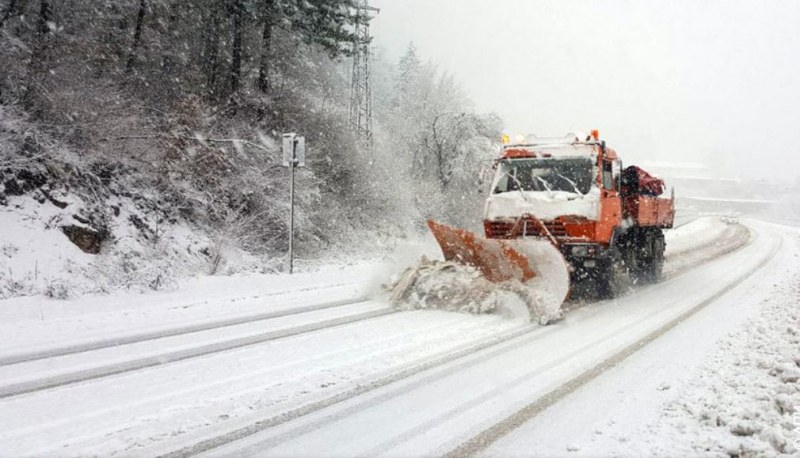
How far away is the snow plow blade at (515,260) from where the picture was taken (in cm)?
824

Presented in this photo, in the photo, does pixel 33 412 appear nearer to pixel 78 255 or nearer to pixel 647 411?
pixel 647 411

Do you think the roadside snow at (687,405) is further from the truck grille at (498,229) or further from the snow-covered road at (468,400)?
the truck grille at (498,229)

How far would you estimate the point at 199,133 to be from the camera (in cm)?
1593

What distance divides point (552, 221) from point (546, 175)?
0.98 meters

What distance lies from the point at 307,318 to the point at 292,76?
802 inches

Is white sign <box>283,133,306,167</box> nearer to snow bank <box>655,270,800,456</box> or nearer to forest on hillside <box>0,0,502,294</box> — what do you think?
forest on hillside <box>0,0,502,294</box>

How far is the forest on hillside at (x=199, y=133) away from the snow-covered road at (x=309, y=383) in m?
6.23

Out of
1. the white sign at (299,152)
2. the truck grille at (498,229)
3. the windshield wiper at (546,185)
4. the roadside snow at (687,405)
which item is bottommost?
the roadside snow at (687,405)

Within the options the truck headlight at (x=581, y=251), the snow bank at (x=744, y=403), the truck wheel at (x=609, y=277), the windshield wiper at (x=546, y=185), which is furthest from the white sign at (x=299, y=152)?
the snow bank at (x=744, y=403)

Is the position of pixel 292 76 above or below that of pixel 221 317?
above

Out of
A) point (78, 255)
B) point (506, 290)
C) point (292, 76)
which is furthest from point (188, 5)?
point (506, 290)

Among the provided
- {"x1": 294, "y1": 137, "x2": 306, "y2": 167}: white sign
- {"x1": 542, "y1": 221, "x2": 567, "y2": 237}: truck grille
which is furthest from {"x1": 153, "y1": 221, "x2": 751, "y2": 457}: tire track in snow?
{"x1": 294, "y1": 137, "x2": 306, "y2": 167}: white sign

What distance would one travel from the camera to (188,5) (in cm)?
2130

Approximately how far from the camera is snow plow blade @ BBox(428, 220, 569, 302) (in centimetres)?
824
